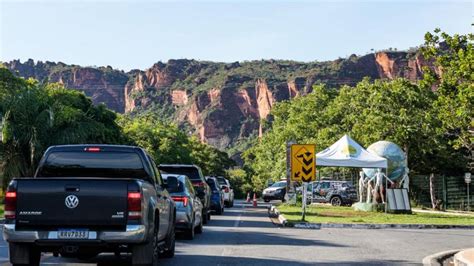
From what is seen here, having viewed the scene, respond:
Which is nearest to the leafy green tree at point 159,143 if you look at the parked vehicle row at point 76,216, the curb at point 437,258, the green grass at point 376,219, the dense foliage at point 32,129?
the dense foliage at point 32,129

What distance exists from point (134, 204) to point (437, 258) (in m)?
6.83

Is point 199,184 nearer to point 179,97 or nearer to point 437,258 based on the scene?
point 437,258

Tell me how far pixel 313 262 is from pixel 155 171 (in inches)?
125

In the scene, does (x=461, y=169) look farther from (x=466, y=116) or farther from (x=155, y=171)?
(x=155, y=171)

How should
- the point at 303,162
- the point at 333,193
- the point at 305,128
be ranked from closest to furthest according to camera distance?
the point at 303,162 → the point at 333,193 → the point at 305,128

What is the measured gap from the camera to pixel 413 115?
43.3 metres

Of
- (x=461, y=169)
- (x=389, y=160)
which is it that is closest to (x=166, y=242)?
(x=389, y=160)

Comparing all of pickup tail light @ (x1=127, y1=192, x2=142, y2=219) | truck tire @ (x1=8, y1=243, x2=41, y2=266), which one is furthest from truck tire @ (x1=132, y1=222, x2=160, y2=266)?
truck tire @ (x1=8, y1=243, x2=41, y2=266)

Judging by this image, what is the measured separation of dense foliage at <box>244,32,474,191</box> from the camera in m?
22.0

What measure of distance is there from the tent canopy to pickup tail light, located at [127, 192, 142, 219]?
69.6 ft

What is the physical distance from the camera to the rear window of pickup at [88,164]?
10.8 metres

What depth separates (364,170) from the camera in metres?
35.2

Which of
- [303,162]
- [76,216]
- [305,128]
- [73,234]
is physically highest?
[305,128]

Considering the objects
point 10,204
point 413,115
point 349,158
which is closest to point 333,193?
point 413,115
